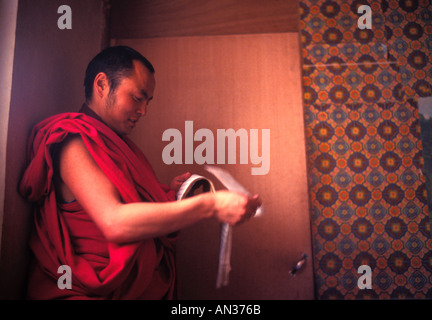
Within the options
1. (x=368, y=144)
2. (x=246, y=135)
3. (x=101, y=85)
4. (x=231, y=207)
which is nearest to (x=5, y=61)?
(x=101, y=85)

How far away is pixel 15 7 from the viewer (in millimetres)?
710

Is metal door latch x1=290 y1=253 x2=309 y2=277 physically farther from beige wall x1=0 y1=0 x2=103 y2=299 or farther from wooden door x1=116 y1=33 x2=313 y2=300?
beige wall x1=0 y1=0 x2=103 y2=299

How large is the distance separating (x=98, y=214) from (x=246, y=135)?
2.42 ft

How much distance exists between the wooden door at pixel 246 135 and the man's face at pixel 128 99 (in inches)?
13.2

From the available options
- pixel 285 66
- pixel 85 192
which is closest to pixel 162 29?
pixel 285 66

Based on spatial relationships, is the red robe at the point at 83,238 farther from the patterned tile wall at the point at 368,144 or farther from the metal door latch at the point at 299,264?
the patterned tile wall at the point at 368,144

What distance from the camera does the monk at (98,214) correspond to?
625 millimetres

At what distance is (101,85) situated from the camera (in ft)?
2.74

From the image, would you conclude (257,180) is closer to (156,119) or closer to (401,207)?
(156,119)

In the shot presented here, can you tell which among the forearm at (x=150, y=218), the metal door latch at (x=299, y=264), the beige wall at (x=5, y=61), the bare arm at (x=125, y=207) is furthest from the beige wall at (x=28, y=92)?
the metal door latch at (x=299, y=264)

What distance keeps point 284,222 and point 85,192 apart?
79 centimetres

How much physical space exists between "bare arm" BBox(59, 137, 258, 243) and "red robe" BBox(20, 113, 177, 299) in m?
0.03

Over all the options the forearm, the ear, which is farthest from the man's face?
the forearm

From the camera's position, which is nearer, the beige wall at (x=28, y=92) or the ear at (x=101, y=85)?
the beige wall at (x=28, y=92)
